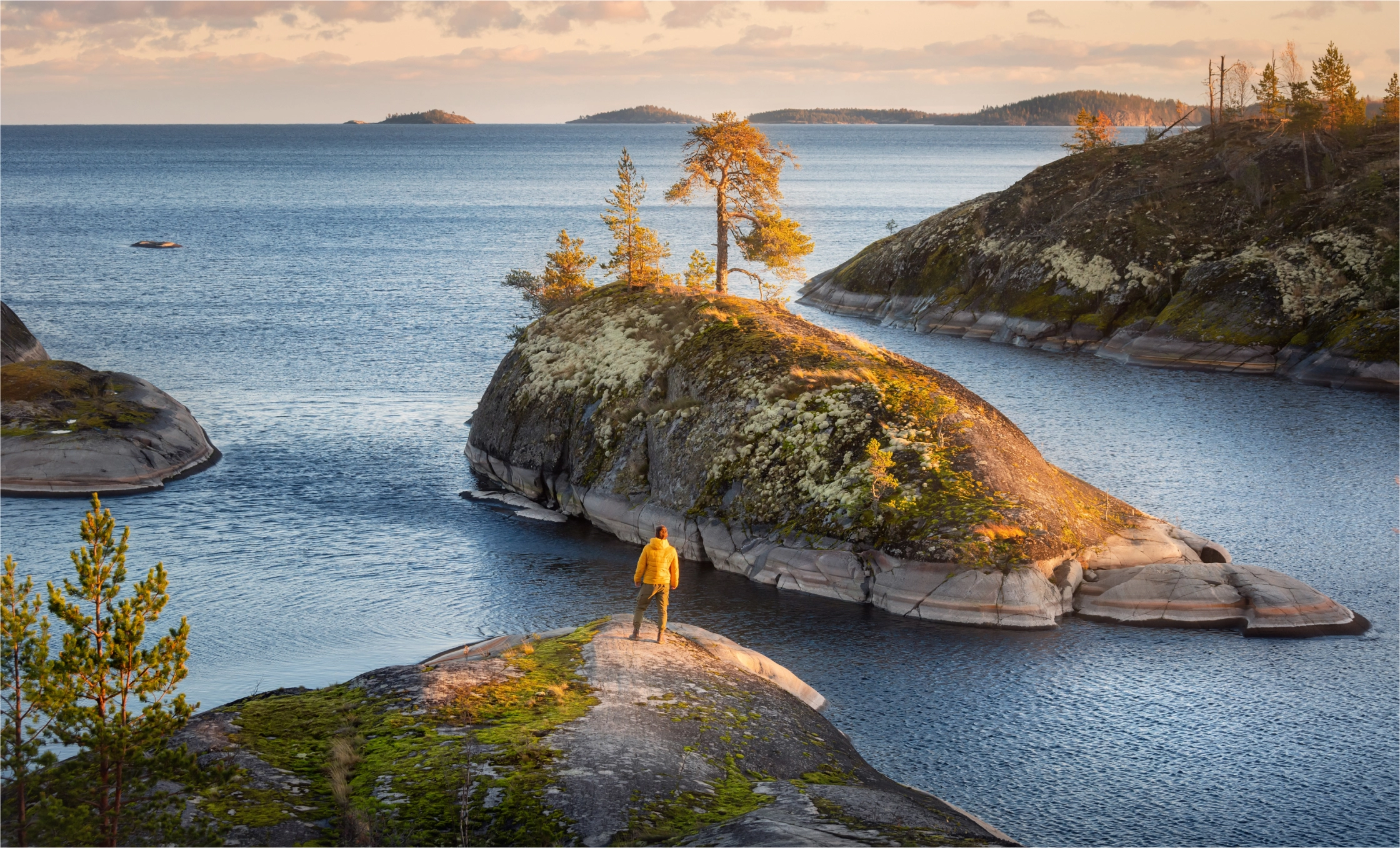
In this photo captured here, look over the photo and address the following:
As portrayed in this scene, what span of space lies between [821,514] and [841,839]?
75.0ft

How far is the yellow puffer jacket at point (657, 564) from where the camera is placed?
26.0 meters

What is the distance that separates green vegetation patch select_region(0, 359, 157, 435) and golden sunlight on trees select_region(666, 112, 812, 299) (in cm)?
2817

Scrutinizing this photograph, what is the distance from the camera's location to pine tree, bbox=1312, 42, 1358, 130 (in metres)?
93.8

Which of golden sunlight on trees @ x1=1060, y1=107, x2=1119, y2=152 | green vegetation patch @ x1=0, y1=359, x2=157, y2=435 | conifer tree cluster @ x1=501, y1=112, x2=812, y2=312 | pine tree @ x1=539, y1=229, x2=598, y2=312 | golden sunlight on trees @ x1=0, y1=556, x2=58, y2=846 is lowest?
green vegetation patch @ x1=0, y1=359, x2=157, y2=435

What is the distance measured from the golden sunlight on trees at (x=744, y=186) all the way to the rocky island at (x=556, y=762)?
37.8 metres

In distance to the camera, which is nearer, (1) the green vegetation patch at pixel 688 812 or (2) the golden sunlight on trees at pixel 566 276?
(1) the green vegetation patch at pixel 688 812

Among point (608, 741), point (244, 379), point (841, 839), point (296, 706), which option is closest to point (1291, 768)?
point (841, 839)

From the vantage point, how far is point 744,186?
6259 cm

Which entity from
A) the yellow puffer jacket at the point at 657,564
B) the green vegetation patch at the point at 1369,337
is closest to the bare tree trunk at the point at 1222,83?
the green vegetation patch at the point at 1369,337

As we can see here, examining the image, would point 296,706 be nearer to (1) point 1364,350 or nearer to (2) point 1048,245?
(1) point 1364,350

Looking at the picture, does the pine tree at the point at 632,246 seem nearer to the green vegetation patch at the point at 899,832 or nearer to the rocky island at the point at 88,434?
the rocky island at the point at 88,434

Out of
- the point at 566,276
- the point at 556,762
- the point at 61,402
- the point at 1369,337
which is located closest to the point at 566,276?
the point at 566,276

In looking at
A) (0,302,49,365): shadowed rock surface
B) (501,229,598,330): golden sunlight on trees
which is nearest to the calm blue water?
(0,302,49,365): shadowed rock surface

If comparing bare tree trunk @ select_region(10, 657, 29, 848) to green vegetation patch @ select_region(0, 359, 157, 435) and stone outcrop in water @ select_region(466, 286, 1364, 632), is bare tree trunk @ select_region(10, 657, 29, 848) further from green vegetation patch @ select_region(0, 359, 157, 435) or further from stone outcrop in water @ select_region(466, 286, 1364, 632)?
green vegetation patch @ select_region(0, 359, 157, 435)
